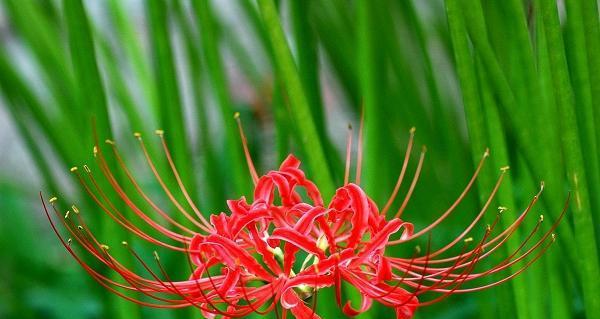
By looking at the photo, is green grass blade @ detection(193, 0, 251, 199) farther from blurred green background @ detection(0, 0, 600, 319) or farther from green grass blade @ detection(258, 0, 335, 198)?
green grass blade @ detection(258, 0, 335, 198)

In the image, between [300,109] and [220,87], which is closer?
[300,109]

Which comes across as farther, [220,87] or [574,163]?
[220,87]

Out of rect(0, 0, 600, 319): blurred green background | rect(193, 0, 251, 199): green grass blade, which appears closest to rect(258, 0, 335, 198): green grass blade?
rect(0, 0, 600, 319): blurred green background

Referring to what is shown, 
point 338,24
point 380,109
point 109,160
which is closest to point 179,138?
point 109,160

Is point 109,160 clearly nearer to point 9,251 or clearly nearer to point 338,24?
point 338,24

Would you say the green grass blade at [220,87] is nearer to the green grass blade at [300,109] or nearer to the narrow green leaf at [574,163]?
the green grass blade at [300,109]

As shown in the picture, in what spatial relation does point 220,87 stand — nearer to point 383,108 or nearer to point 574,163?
point 383,108

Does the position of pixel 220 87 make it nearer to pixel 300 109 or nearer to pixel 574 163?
pixel 300 109

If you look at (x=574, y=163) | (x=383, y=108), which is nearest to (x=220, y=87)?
(x=383, y=108)
